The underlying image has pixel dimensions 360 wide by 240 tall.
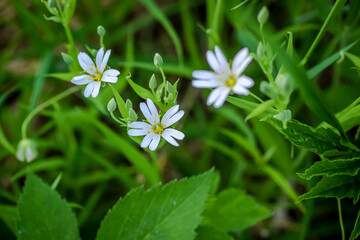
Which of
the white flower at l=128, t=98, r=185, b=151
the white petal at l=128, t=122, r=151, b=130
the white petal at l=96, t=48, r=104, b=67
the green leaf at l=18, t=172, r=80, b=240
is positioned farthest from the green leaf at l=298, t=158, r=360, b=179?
the green leaf at l=18, t=172, r=80, b=240

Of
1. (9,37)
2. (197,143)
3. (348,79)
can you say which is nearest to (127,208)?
(197,143)

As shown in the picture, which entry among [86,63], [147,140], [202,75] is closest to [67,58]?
[86,63]

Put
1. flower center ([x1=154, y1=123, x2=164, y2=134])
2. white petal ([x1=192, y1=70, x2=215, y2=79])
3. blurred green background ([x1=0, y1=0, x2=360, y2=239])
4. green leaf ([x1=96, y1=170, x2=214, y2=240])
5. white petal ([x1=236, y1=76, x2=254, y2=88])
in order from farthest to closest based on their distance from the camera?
1. blurred green background ([x1=0, y1=0, x2=360, y2=239])
2. green leaf ([x1=96, y1=170, x2=214, y2=240])
3. flower center ([x1=154, y1=123, x2=164, y2=134])
4. white petal ([x1=192, y1=70, x2=215, y2=79])
5. white petal ([x1=236, y1=76, x2=254, y2=88])

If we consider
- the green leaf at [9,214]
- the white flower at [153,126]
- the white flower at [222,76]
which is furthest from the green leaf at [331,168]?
the green leaf at [9,214]

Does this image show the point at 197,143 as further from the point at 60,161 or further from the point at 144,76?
the point at 60,161

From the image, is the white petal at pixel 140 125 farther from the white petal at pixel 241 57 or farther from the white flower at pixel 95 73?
the white petal at pixel 241 57

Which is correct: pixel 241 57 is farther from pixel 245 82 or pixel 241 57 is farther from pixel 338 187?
pixel 338 187

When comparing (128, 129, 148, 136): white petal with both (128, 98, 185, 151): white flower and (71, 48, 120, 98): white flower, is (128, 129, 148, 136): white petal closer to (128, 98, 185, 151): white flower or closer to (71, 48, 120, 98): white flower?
(128, 98, 185, 151): white flower
